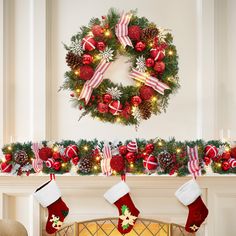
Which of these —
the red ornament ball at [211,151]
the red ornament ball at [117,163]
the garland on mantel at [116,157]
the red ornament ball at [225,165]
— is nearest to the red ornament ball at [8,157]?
the garland on mantel at [116,157]

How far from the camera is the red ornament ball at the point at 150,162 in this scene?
10.2 feet

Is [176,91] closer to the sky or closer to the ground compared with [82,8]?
closer to the ground

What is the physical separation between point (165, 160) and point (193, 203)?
44 centimetres

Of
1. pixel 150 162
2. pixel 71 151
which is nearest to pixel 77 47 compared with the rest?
pixel 71 151

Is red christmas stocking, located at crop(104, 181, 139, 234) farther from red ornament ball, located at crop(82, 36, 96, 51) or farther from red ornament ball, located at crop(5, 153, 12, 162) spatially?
red ornament ball, located at crop(82, 36, 96, 51)

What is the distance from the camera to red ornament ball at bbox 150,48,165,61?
3.28 meters

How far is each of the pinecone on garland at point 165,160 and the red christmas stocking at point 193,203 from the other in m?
0.23

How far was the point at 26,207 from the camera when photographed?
337 cm

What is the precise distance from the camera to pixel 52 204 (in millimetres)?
3215

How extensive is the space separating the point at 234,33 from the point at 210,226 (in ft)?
5.27

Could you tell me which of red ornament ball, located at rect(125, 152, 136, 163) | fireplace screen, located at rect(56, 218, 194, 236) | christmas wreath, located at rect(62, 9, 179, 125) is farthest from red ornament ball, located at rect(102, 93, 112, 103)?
fireplace screen, located at rect(56, 218, 194, 236)

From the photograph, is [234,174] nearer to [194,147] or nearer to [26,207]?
[194,147]

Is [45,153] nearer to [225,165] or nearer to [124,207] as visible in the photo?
[124,207]

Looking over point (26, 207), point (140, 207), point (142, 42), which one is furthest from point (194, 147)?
point (26, 207)
